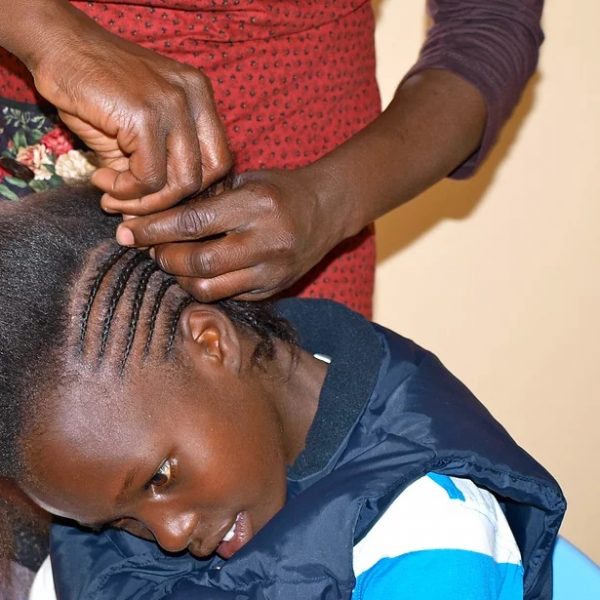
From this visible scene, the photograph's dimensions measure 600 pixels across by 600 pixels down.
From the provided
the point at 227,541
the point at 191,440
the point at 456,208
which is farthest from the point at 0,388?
the point at 456,208

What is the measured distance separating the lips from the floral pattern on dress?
398mm

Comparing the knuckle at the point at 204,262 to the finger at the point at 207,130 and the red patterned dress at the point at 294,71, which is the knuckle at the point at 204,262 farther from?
the red patterned dress at the point at 294,71

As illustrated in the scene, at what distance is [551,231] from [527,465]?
3.00 feet

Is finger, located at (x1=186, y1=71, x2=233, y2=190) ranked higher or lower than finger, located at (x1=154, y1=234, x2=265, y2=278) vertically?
higher

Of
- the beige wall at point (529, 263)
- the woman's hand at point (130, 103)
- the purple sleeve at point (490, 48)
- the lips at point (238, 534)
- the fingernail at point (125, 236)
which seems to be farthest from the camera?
the beige wall at point (529, 263)

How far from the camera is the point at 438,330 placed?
1.99 metres

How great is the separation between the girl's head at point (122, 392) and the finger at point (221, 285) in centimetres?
4

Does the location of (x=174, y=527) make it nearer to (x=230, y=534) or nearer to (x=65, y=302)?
(x=230, y=534)

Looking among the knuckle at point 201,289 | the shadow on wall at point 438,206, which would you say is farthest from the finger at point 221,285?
the shadow on wall at point 438,206

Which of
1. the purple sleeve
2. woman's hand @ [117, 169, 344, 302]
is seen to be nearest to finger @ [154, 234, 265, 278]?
woman's hand @ [117, 169, 344, 302]

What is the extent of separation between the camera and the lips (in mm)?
1047

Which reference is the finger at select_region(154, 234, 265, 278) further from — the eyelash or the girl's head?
the eyelash

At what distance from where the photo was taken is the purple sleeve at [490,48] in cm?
126

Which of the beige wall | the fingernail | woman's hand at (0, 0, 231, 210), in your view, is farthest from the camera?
the beige wall
